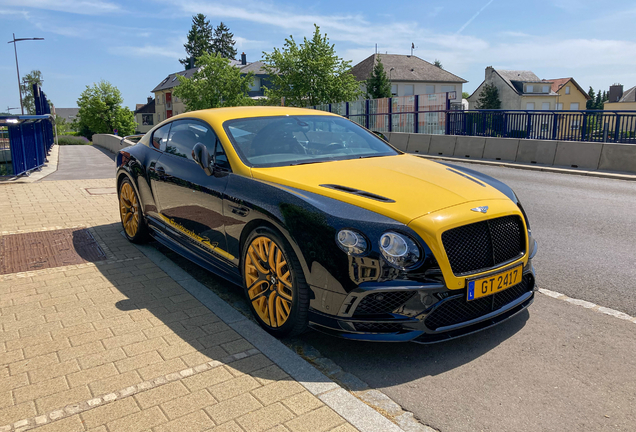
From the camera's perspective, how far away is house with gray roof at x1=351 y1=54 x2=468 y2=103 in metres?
79.6

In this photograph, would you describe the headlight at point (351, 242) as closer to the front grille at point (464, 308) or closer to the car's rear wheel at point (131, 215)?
the front grille at point (464, 308)

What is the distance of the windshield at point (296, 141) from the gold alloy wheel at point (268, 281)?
79 cm

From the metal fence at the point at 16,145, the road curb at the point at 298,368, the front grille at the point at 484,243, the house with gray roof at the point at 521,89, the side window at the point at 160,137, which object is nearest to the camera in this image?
the road curb at the point at 298,368

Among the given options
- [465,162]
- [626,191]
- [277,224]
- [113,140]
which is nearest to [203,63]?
[113,140]

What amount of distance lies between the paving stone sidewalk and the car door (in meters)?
0.53

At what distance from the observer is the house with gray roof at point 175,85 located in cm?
8631

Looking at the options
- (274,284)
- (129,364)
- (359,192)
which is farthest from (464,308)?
(129,364)

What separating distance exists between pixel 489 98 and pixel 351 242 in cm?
8790

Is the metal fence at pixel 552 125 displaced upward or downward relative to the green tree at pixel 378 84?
downward

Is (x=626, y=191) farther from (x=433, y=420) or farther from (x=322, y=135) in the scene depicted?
(x=433, y=420)

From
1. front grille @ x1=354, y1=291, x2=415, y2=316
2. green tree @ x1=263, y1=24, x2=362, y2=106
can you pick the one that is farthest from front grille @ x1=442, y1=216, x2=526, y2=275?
green tree @ x1=263, y1=24, x2=362, y2=106

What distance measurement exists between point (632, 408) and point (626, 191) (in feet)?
29.2

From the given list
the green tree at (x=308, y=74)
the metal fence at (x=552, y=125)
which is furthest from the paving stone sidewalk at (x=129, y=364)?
the green tree at (x=308, y=74)

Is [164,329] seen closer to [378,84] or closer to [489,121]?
[489,121]
